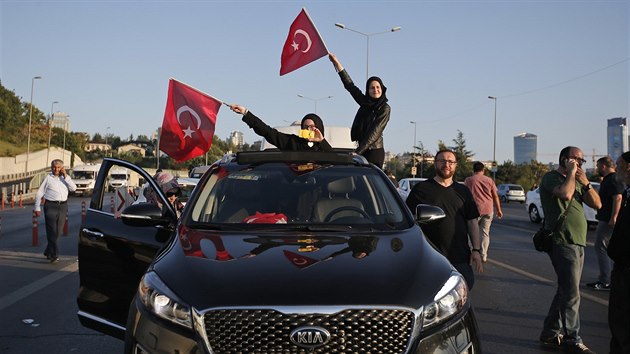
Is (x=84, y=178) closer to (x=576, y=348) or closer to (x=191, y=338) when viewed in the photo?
(x=576, y=348)

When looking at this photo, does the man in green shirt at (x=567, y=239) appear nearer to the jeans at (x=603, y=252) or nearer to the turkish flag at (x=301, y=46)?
the jeans at (x=603, y=252)

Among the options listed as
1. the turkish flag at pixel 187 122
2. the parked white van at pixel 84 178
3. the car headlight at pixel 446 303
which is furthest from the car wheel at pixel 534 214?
the parked white van at pixel 84 178

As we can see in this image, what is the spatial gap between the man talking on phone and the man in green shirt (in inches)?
346

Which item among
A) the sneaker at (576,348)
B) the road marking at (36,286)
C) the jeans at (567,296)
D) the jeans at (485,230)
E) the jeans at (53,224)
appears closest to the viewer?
the sneaker at (576,348)

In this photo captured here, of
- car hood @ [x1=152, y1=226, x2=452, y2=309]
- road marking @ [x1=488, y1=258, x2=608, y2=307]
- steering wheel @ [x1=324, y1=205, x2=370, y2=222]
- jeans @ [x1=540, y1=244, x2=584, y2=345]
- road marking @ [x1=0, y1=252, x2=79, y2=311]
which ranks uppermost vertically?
steering wheel @ [x1=324, y1=205, x2=370, y2=222]

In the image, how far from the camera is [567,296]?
5996 mm

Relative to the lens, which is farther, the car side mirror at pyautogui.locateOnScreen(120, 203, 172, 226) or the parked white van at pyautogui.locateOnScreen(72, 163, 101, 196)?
the parked white van at pyautogui.locateOnScreen(72, 163, 101, 196)

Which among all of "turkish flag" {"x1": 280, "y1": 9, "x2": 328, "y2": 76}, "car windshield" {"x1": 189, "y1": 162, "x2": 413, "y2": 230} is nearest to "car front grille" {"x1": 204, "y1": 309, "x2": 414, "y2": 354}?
"car windshield" {"x1": 189, "y1": 162, "x2": 413, "y2": 230}

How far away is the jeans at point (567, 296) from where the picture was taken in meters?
5.97

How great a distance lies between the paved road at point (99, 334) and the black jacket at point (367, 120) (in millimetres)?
2230

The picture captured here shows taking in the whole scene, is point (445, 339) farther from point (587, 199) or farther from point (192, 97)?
point (192, 97)

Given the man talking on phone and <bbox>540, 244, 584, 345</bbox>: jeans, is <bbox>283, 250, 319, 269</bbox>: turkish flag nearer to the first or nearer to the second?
<bbox>540, 244, 584, 345</bbox>: jeans

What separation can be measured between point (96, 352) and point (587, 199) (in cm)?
460

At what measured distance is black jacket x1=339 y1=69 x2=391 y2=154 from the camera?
725cm
